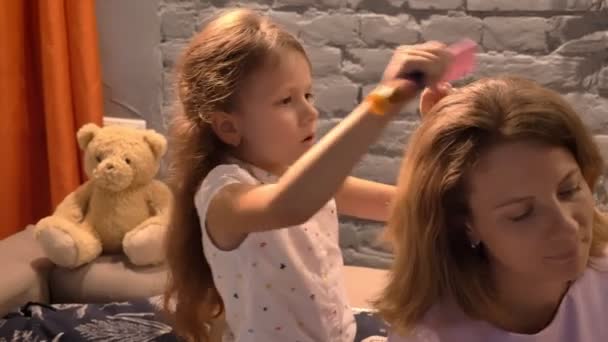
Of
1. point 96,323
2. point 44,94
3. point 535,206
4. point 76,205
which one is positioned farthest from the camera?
point 44,94

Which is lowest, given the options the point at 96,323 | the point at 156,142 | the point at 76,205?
the point at 96,323

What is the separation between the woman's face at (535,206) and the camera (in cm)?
87

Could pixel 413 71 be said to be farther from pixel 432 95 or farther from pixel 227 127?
pixel 227 127

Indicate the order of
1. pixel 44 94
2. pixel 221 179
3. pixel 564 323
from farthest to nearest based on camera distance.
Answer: pixel 44 94 < pixel 221 179 < pixel 564 323

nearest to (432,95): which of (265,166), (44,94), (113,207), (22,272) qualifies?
(265,166)

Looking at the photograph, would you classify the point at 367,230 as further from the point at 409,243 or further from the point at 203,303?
A: the point at 409,243

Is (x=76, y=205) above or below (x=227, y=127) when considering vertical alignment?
below

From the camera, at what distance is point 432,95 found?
1046mm

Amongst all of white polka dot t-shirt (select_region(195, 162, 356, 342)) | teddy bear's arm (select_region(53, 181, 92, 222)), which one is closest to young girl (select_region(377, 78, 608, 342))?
white polka dot t-shirt (select_region(195, 162, 356, 342))

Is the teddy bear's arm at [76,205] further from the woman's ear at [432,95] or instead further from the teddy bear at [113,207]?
the woman's ear at [432,95]

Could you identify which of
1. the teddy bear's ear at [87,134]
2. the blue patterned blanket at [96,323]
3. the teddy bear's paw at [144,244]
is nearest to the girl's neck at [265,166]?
the blue patterned blanket at [96,323]

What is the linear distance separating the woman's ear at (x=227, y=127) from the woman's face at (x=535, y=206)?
1.22 ft

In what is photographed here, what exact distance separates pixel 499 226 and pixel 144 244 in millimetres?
1076

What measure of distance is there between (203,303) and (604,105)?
1003 mm
